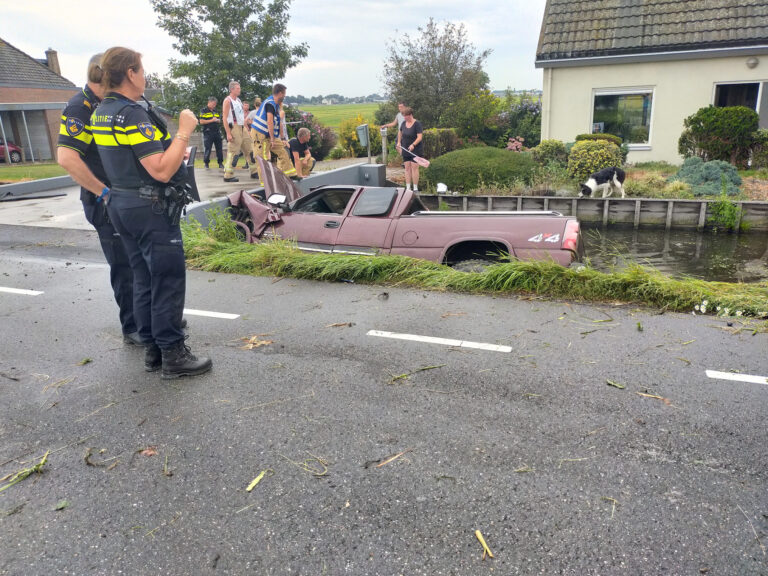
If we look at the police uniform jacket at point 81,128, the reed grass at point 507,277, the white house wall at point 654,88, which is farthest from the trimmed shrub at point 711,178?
the police uniform jacket at point 81,128

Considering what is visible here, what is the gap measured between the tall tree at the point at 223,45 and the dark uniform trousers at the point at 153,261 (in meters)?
19.2

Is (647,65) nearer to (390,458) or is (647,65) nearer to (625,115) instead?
(625,115)

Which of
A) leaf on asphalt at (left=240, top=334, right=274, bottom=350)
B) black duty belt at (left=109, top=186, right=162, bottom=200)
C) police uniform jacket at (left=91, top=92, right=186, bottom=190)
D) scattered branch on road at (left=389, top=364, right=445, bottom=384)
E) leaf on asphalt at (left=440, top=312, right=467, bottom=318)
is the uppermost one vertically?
police uniform jacket at (left=91, top=92, right=186, bottom=190)

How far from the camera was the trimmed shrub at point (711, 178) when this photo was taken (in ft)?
43.5

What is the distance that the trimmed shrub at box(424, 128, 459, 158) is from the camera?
1975 cm

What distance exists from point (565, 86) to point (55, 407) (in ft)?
57.0

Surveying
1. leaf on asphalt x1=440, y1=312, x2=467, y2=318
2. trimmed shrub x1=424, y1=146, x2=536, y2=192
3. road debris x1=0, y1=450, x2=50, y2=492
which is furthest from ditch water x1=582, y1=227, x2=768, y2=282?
road debris x1=0, y1=450, x2=50, y2=492

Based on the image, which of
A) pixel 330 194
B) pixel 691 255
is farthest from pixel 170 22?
pixel 691 255

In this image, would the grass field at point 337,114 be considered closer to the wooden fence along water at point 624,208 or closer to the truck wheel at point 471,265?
the wooden fence along water at point 624,208

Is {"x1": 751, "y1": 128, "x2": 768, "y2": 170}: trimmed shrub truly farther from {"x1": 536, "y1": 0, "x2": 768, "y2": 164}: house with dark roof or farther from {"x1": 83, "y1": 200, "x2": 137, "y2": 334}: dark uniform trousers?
{"x1": 83, "y1": 200, "x2": 137, "y2": 334}: dark uniform trousers

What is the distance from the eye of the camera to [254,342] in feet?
15.3

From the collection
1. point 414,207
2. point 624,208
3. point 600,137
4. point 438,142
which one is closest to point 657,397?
point 414,207

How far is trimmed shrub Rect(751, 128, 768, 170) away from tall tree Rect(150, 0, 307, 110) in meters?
15.8

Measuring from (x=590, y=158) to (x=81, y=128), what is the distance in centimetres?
1339
